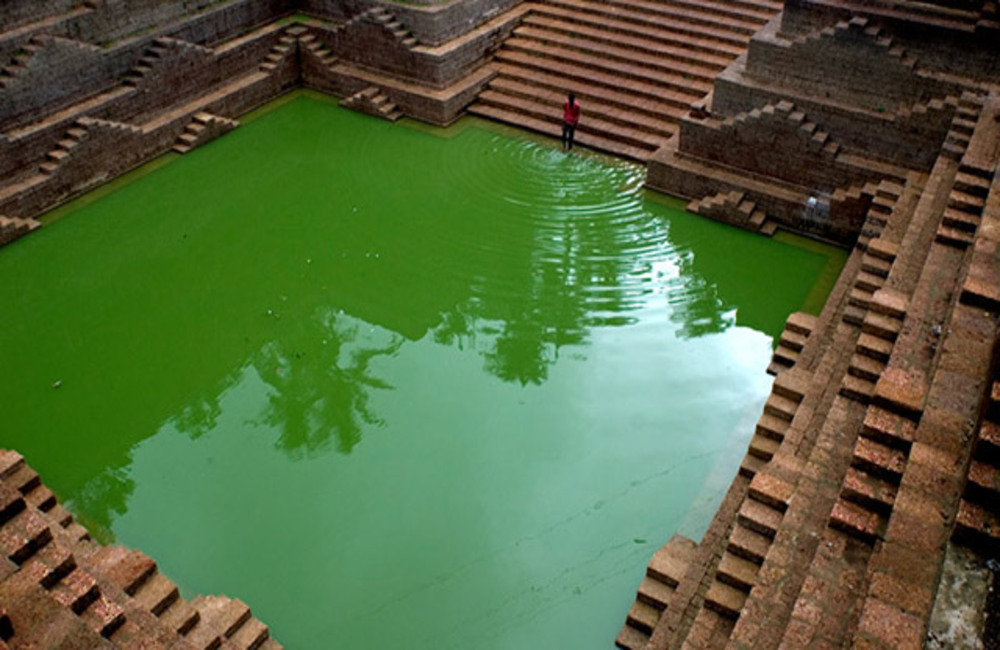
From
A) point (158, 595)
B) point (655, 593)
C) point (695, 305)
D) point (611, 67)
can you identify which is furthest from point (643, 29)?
point (158, 595)

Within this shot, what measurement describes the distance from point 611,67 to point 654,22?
3.74ft

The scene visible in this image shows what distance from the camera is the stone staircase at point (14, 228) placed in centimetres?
964

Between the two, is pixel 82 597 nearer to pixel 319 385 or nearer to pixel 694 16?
pixel 319 385

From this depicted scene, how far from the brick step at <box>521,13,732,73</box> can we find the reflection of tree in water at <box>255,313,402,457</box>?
6.72 m

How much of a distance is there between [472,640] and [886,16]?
26.4 ft

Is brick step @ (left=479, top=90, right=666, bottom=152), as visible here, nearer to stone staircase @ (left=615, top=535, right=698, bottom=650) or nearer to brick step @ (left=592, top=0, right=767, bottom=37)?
brick step @ (left=592, top=0, right=767, bottom=37)

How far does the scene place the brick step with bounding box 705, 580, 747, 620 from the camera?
5.16m

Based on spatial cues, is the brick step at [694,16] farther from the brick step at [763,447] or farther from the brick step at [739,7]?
the brick step at [763,447]

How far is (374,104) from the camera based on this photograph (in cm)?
1231

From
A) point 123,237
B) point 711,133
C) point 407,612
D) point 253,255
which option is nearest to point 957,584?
point 407,612

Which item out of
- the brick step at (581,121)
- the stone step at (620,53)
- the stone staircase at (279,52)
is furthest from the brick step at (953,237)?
the stone staircase at (279,52)

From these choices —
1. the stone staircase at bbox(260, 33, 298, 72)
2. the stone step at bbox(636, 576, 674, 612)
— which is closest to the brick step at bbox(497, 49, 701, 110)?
the stone staircase at bbox(260, 33, 298, 72)

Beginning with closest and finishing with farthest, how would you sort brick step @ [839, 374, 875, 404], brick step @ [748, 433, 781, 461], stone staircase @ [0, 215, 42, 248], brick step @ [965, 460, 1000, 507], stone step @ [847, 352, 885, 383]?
1. brick step @ [965, 460, 1000, 507]
2. brick step @ [839, 374, 875, 404]
3. stone step @ [847, 352, 885, 383]
4. brick step @ [748, 433, 781, 461]
5. stone staircase @ [0, 215, 42, 248]

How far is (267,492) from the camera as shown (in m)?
6.80
